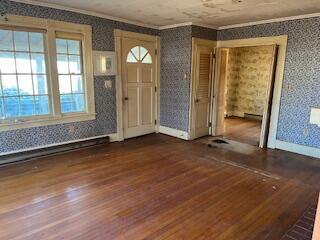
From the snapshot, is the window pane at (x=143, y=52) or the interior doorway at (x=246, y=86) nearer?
the window pane at (x=143, y=52)

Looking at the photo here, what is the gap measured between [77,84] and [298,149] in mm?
4341

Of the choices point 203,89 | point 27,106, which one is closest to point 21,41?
point 27,106

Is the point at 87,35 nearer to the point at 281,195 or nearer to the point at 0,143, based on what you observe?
the point at 0,143

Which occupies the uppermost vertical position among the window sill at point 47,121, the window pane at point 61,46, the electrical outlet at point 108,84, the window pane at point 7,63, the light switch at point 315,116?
the window pane at point 61,46

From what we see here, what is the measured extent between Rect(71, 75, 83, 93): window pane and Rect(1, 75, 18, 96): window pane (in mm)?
923

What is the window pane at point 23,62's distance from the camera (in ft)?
12.0

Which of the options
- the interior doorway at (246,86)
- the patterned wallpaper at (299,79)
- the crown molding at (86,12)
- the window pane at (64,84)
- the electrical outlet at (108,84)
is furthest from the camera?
the interior doorway at (246,86)

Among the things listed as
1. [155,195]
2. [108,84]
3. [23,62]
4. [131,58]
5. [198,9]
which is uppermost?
[198,9]

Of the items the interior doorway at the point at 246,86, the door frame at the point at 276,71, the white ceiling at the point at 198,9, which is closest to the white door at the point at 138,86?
the white ceiling at the point at 198,9

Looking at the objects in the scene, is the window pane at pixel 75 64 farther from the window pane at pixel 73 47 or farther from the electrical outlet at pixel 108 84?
the electrical outlet at pixel 108 84

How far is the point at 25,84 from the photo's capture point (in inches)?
148

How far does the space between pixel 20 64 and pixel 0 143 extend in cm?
128

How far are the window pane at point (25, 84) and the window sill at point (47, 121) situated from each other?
1.53 ft

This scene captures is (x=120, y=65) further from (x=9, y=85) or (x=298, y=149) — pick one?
(x=298, y=149)
